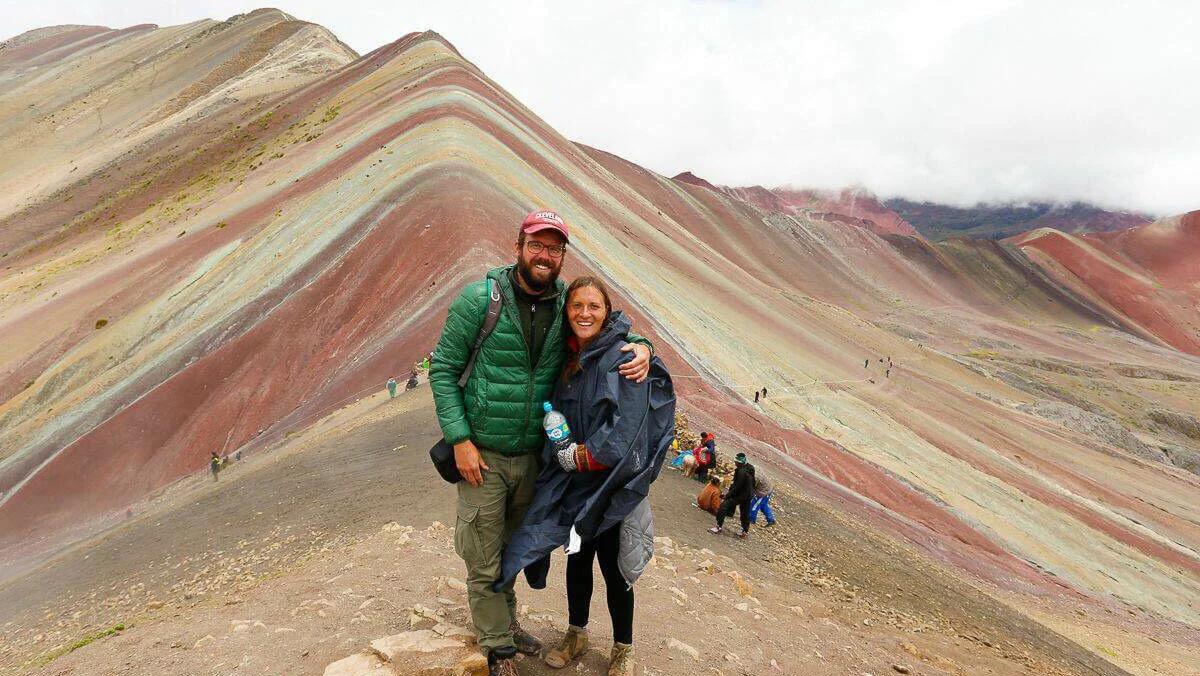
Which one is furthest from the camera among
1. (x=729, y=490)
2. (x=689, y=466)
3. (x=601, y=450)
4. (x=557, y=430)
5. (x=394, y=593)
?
(x=689, y=466)

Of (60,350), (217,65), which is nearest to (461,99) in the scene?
(60,350)

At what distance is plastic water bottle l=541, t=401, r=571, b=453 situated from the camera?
3.16 metres

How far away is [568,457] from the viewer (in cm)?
317

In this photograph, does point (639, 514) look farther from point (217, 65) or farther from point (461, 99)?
point (217, 65)

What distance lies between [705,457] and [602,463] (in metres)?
7.69

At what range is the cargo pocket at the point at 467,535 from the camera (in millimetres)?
3359

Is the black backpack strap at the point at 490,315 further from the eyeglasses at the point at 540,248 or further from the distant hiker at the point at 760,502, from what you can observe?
the distant hiker at the point at 760,502

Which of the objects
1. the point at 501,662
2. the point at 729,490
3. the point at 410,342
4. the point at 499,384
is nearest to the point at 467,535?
the point at 501,662

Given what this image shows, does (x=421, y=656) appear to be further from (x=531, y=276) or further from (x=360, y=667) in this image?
(x=531, y=276)

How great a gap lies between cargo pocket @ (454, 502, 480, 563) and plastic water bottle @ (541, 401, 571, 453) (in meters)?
0.67

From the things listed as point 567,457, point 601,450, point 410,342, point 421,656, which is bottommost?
point 421,656

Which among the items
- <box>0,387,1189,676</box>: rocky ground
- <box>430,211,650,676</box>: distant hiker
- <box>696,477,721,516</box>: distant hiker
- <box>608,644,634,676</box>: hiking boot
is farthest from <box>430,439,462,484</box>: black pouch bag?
<box>696,477,721,516</box>: distant hiker

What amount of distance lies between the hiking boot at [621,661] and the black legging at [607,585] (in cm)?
4

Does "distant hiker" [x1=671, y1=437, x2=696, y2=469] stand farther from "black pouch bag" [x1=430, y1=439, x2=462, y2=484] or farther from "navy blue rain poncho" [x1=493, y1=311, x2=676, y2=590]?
"black pouch bag" [x1=430, y1=439, x2=462, y2=484]
